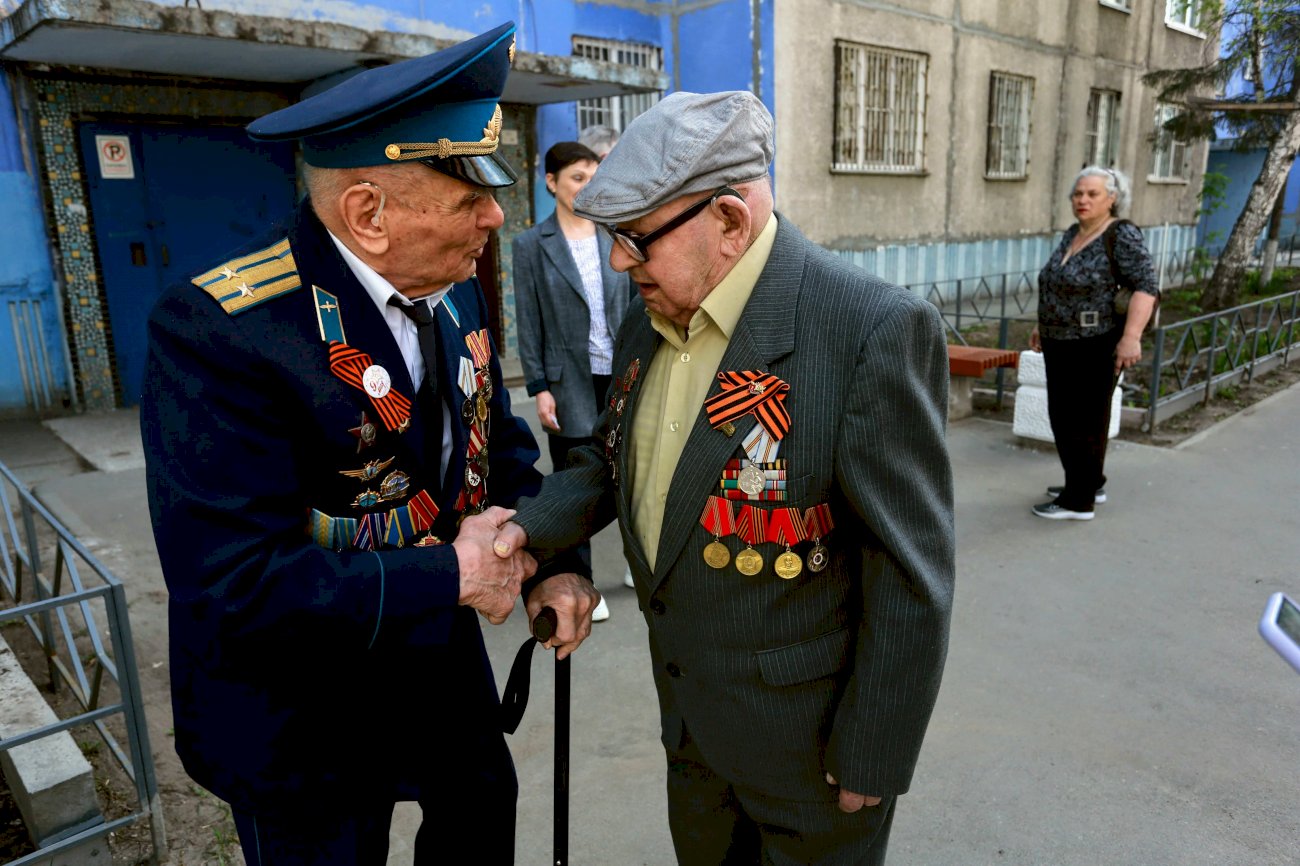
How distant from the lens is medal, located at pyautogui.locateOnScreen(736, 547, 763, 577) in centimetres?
154

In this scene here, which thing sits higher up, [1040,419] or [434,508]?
[434,508]

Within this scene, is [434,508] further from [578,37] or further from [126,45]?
[578,37]

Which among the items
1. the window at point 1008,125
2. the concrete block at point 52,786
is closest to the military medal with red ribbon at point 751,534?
the concrete block at point 52,786

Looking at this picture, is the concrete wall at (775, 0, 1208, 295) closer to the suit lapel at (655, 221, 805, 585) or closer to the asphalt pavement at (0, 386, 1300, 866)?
the asphalt pavement at (0, 386, 1300, 866)

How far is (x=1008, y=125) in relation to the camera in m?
14.5

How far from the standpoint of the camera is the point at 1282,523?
503 centimetres

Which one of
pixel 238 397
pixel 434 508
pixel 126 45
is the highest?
pixel 126 45

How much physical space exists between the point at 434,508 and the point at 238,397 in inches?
17.2

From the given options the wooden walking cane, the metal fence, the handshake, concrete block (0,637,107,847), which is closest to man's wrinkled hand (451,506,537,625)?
the handshake

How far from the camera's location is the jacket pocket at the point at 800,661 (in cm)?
158

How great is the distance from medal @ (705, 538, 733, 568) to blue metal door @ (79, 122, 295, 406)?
7.04 meters

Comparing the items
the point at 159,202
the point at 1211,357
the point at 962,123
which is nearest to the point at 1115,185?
the point at 1211,357

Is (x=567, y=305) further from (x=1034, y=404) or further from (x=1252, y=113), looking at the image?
(x=1252, y=113)

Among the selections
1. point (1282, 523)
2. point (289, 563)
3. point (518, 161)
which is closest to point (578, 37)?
point (518, 161)
